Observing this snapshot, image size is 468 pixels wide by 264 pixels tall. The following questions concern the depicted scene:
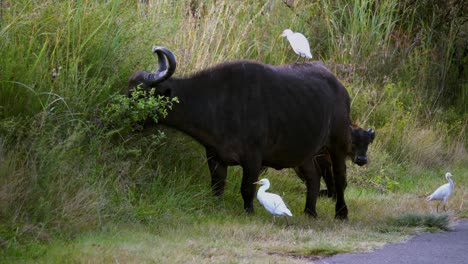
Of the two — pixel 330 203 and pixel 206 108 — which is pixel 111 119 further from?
pixel 330 203

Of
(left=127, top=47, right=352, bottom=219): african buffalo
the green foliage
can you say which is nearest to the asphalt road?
(left=127, top=47, right=352, bottom=219): african buffalo

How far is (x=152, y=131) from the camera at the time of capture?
10859mm

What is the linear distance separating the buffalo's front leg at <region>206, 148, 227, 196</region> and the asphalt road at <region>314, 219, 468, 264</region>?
88.2 inches

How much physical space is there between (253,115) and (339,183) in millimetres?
1645

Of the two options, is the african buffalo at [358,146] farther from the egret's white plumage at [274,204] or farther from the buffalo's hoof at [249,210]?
the egret's white plumage at [274,204]

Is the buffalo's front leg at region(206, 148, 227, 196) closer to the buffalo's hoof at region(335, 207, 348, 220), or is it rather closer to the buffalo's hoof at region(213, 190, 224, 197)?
the buffalo's hoof at region(213, 190, 224, 197)

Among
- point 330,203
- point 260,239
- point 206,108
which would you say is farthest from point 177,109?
point 330,203

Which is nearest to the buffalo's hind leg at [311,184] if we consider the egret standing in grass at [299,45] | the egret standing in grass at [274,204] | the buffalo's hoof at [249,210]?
the buffalo's hoof at [249,210]

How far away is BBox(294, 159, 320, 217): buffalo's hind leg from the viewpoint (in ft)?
37.1

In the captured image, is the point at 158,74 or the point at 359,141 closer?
the point at 158,74

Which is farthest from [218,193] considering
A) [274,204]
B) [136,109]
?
[136,109]

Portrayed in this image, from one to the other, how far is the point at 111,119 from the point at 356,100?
634 cm

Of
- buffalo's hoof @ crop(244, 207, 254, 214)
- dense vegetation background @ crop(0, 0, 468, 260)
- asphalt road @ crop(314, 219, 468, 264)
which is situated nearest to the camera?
asphalt road @ crop(314, 219, 468, 264)

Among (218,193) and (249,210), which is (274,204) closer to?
(249,210)
